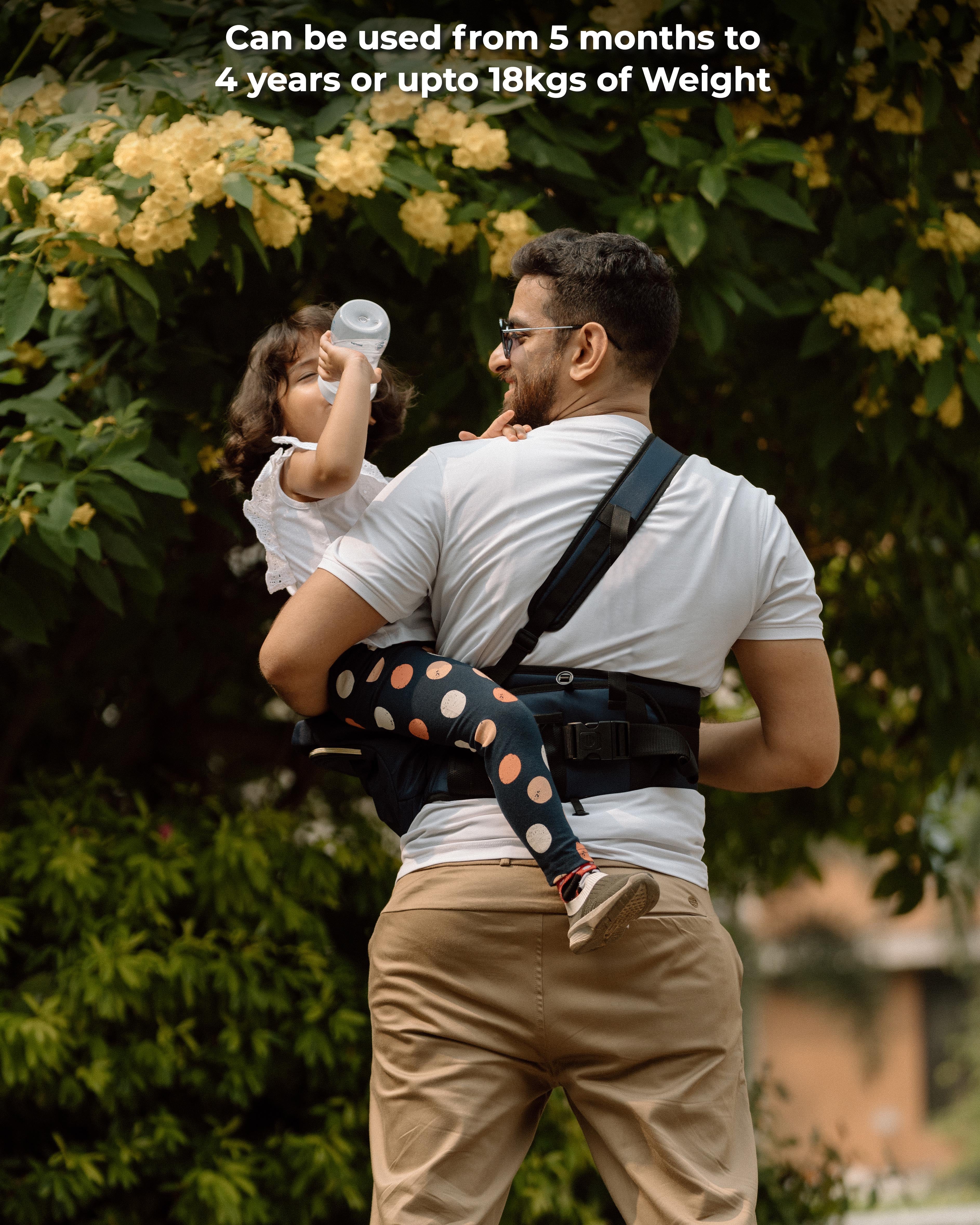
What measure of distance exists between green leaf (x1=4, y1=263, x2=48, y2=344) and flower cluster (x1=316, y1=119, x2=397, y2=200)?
63 cm

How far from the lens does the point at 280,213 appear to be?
9.46 ft

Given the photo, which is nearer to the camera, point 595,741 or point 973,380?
point 595,741

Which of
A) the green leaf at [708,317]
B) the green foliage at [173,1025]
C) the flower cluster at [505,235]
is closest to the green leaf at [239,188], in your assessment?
the flower cluster at [505,235]

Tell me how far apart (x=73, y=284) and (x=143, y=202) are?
291 mm

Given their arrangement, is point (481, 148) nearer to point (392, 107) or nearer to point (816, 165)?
point (392, 107)

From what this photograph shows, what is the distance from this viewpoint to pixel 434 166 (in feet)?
10.1

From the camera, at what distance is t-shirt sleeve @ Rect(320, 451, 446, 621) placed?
5.88 feet

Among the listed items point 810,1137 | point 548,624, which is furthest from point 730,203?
point 810,1137

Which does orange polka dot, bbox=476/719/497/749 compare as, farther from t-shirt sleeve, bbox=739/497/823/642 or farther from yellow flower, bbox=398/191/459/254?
yellow flower, bbox=398/191/459/254

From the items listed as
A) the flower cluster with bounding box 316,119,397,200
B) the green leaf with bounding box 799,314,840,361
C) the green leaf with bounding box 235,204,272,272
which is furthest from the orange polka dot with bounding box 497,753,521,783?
the green leaf with bounding box 799,314,840,361

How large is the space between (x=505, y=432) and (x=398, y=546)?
0.91 ft

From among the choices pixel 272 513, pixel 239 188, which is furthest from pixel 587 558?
pixel 239 188

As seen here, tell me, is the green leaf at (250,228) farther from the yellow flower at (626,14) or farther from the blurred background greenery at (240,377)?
the yellow flower at (626,14)

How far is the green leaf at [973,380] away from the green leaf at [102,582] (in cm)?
203
